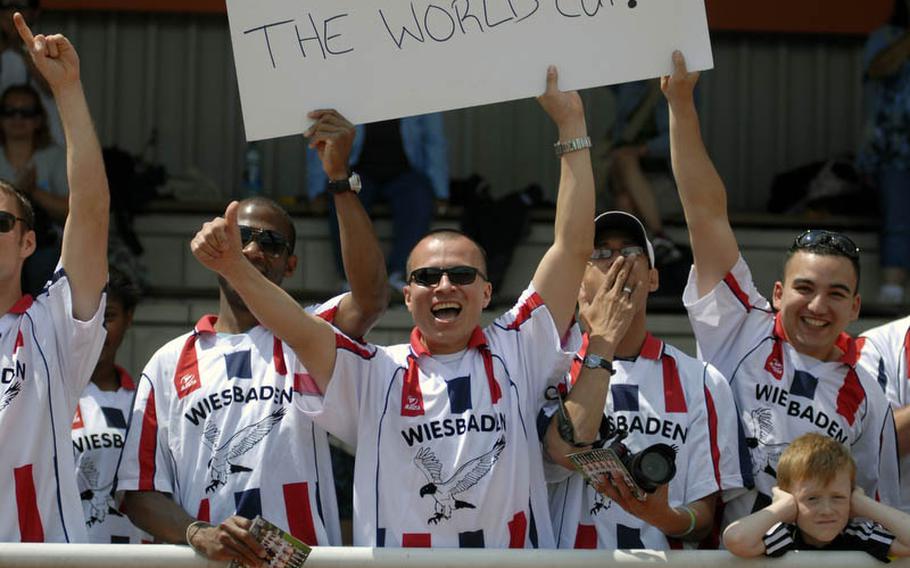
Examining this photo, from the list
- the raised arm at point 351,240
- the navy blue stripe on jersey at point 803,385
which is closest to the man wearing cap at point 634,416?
the navy blue stripe on jersey at point 803,385

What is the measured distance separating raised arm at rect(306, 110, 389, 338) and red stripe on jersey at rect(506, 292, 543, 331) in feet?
1.28

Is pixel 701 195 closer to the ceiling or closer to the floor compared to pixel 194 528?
closer to the ceiling

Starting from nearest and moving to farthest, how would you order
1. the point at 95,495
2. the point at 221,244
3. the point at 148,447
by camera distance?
the point at 221,244, the point at 148,447, the point at 95,495

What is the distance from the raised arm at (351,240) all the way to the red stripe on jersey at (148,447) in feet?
1.92

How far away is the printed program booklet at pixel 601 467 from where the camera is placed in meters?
3.66

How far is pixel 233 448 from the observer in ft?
13.7

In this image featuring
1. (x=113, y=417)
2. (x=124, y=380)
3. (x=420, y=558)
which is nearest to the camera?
(x=420, y=558)

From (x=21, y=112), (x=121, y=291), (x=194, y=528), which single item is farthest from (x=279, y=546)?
(x=21, y=112)

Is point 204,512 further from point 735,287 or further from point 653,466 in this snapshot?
point 735,287

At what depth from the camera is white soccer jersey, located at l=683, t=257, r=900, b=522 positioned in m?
4.27

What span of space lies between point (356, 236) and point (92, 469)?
1282 mm

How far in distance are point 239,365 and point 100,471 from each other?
787 mm

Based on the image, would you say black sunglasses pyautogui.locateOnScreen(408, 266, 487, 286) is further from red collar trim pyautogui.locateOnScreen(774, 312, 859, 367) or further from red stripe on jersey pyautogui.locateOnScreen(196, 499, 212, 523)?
red collar trim pyautogui.locateOnScreen(774, 312, 859, 367)

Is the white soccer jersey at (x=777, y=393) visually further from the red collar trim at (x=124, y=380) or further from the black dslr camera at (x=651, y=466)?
the red collar trim at (x=124, y=380)
